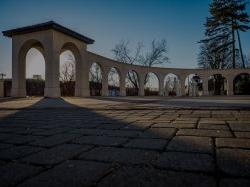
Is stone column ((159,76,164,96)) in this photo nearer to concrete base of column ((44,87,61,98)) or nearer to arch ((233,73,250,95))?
arch ((233,73,250,95))

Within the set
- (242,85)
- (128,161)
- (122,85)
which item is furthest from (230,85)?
(128,161)

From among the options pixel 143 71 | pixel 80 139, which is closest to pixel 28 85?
pixel 143 71

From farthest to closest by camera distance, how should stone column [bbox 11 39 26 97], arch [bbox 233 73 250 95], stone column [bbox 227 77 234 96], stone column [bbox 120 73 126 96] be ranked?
arch [bbox 233 73 250 95] → stone column [bbox 227 77 234 96] → stone column [bbox 120 73 126 96] → stone column [bbox 11 39 26 97]

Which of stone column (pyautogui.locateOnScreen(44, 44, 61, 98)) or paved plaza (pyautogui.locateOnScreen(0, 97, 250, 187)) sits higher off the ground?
stone column (pyautogui.locateOnScreen(44, 44, 61, 98))

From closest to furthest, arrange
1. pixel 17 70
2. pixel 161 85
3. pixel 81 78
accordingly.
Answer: pixel 17 70 → pixel 81 78 → pixel 161 85

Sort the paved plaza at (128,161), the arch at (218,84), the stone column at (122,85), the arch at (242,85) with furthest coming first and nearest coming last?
the arch at (218,84) < the arch at (242,85) < the stone column at (122,85) < the paved plaza at (128,161)

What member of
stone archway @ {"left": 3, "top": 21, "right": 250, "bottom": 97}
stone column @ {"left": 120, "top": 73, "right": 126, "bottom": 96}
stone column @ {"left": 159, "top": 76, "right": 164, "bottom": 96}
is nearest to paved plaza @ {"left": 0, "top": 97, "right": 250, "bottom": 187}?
stone archway @ {"left": 3, "top": 21, "right": 250, "bottom": 97}

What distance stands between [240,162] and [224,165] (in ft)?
0.46

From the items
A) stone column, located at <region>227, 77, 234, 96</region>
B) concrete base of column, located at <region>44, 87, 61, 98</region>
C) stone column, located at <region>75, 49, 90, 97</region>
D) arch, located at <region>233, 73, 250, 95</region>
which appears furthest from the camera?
arch, located at <region>233, 73, 250, 95</region>

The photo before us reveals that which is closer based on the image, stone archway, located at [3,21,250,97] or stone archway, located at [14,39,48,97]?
stone archway, located at [3,21,250,97]

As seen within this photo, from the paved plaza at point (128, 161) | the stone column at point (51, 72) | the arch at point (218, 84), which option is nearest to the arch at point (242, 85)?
the arch at point (218, 84)

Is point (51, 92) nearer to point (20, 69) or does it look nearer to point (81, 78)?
point (81, 78)

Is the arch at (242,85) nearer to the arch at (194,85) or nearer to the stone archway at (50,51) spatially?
the arch at (194,85)

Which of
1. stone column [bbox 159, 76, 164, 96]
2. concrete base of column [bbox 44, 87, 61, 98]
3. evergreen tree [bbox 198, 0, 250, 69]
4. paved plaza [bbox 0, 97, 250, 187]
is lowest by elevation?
paved plaza [bbox 0, 97, 250, 187]
